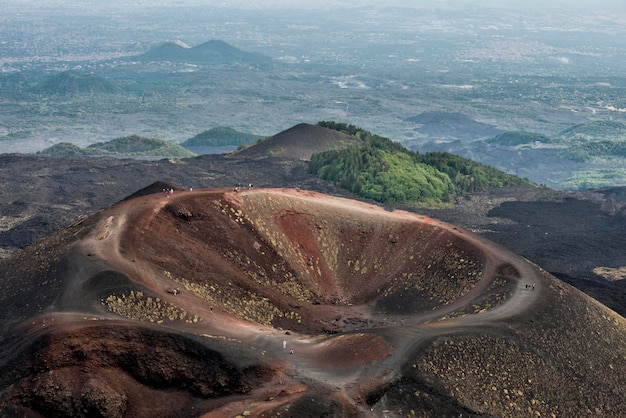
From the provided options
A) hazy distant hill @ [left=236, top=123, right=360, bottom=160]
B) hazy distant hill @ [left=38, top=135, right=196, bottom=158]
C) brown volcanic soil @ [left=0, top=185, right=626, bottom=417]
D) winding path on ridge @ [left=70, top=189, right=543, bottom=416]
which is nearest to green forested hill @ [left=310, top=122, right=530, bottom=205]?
hazy distant hill @ [left=236, top=123, right=360, bottom=160]

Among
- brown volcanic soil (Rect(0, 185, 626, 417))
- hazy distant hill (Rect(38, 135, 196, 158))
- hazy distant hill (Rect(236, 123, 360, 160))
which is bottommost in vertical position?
hazy distant hill (Rect(38, 135, 196, 158))

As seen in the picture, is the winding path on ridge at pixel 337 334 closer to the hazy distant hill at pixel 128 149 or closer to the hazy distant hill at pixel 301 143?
the hazy distant hill at pixel 301 143

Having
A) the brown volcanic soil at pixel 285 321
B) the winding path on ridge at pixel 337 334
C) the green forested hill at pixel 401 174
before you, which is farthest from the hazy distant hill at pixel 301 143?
the winding path on ridge at pixel 337 334

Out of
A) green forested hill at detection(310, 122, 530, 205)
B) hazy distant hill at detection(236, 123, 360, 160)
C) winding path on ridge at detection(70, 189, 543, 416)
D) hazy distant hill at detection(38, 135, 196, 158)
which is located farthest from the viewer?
hazy distant hill at detection(38, 135, 196, 158)

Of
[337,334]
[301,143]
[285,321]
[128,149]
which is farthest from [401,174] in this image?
[128,149]

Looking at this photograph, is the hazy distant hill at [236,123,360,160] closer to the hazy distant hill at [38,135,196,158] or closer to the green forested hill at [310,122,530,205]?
the green forested hill at [310,122,530,205]

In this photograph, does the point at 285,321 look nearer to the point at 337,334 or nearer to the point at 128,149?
the point at 337,334
